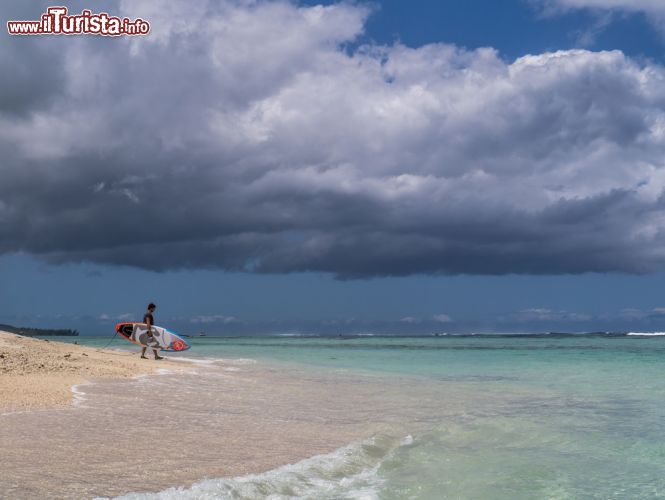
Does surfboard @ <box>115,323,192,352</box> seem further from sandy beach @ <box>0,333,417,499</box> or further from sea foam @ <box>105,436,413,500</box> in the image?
sea foam @ <box>105,436,413,500</box>

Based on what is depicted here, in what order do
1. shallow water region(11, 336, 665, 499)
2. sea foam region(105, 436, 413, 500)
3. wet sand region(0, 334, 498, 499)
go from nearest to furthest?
sea foam region(105, 436, 413, 500) → wet sand region(0, 334, 498, 499) → shallow water region(11, 336, 665, 499)

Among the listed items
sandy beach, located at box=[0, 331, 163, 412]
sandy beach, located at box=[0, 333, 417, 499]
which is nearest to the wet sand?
sandy beach, located at box=[0, 333, 417, 499]

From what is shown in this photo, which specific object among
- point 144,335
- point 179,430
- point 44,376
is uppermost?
point 44,376

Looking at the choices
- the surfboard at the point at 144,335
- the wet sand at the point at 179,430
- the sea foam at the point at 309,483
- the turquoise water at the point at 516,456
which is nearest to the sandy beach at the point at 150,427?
the wet sand at the point at 179,430

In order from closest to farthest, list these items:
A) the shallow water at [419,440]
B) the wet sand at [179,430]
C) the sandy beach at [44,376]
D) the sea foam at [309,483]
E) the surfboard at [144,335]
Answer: the sea foam at [309,483], the wet sand at [179,430], the shallow water at [419,440], the sandy beach at [44,376], the surfboard at [144,335]

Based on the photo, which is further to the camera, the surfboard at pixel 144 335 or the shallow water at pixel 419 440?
the surfboard at pixel 144 335

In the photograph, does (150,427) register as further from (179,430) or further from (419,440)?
(419,440)

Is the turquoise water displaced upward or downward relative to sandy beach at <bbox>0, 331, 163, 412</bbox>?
downward

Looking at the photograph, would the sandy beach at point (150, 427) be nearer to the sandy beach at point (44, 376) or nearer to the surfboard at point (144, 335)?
the sandy beach at point (44, 376)

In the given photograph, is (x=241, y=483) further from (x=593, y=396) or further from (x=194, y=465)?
(x=593, y=396)

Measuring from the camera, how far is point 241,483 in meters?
5.96

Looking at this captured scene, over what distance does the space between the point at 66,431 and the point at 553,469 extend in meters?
6.63

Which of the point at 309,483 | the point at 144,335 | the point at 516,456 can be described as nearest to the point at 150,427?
the point at 309,483

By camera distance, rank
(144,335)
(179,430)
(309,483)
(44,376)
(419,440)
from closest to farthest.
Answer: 1. (309,483)
2. (179,430)
3. (419,440)
4. (44,376)
5. (144,335)
